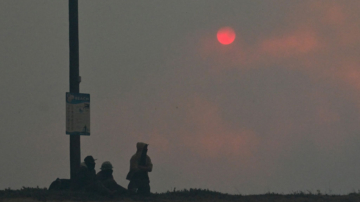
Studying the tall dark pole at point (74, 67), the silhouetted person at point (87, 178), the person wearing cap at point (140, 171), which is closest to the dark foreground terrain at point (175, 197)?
the person wearing cap at point (140, 171)

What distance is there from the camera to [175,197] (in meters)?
13.2

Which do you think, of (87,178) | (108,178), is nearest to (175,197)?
(108,178)

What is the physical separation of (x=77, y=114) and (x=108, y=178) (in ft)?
6.00

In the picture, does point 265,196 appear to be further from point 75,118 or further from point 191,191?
point 75,118

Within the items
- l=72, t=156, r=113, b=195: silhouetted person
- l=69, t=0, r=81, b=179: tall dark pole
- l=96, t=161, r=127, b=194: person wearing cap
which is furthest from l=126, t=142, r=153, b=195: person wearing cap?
l=69, t=0, r=81, b=179: tall dark pole

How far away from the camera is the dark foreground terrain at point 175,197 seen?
39.1ft

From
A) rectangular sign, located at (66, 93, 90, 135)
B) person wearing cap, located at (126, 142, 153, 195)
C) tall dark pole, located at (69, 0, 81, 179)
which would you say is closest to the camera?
rectangular sign, located at (66, 93, 90, 135)

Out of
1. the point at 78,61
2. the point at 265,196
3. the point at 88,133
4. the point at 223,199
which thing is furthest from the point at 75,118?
the point at 265,196

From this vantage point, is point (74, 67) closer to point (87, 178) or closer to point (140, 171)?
point (87, 178)

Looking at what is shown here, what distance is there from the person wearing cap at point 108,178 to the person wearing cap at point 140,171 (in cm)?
37

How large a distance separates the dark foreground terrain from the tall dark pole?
1030 mm

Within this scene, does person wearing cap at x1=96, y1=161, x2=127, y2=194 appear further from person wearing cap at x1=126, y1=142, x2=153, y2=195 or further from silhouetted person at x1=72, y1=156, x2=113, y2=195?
person wearing cap at x1=126, y1=142, x2=153, y2=195

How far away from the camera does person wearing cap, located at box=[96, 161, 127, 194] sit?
13.1 m

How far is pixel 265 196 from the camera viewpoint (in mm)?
13805
